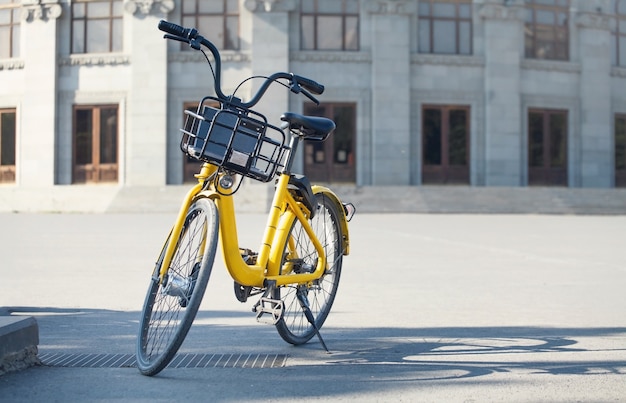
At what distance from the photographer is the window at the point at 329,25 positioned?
117ft

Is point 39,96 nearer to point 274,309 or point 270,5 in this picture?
point 270,5

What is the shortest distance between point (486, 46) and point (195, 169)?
12.5 metres

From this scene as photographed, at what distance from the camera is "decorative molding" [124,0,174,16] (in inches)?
1384

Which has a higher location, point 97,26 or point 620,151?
point 97,26

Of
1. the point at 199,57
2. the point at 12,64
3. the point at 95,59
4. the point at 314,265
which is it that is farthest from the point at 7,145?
the point at 314,265

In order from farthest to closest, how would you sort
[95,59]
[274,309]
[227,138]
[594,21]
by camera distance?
[594,21] → [95,59] → [274,309] → [227,138]

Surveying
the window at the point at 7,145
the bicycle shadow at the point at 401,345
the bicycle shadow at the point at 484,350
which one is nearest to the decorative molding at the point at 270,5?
the window at the point at 7,145

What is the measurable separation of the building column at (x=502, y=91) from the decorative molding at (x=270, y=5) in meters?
7.77

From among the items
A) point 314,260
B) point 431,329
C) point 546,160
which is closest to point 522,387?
point 314,260

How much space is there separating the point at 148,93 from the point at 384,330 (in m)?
29.9

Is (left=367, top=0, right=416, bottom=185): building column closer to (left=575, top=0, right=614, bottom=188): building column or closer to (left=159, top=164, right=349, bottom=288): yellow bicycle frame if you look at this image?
(left=575, top=0, right=614, bottom=188): building column

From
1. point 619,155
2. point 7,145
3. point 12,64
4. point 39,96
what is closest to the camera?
point 39,96

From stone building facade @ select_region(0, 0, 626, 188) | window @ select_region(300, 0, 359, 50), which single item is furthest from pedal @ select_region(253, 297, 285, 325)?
window @ select_region(300, 0, 359, 50)

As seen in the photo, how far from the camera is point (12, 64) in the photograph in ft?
123
